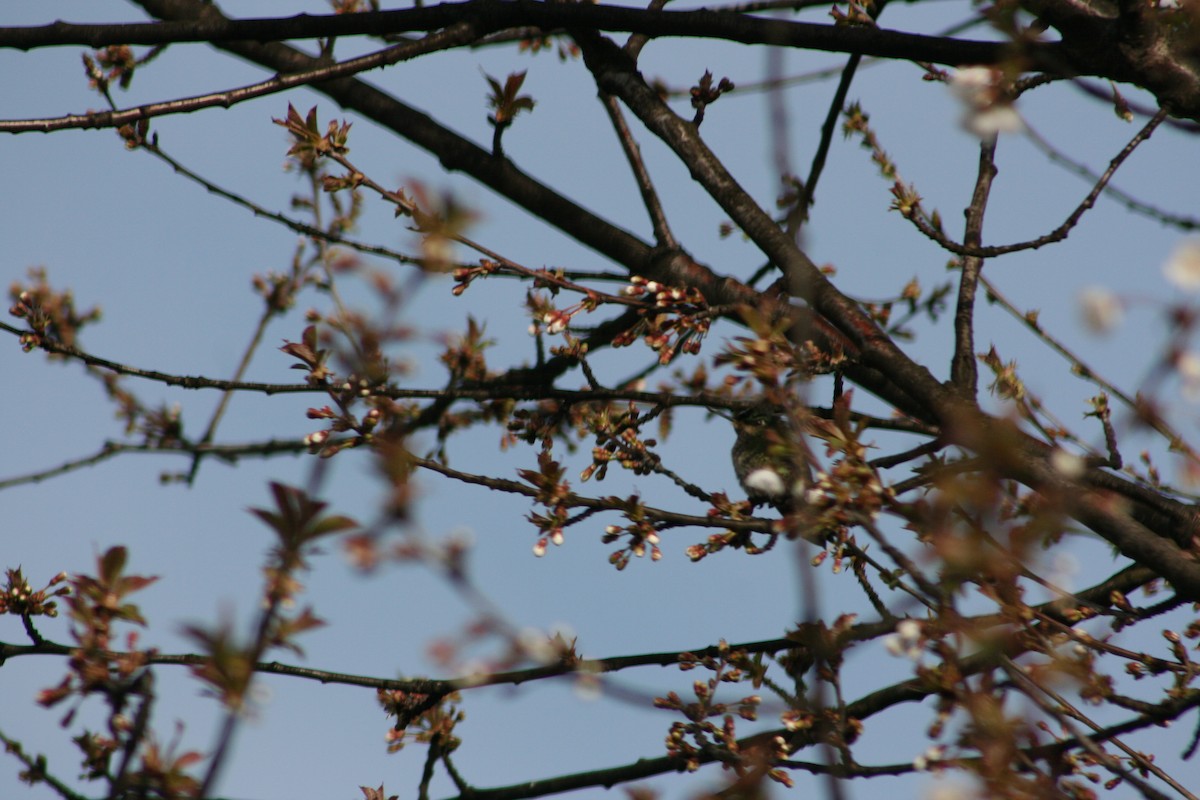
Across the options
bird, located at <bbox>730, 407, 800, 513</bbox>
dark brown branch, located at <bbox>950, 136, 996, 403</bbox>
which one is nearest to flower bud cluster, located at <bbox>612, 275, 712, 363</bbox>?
bird, located at <bbox>730, 407, 800, 513</bbox>

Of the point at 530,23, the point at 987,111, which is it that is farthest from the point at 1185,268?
the point at 530,23

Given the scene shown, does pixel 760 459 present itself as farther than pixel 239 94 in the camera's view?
Yes

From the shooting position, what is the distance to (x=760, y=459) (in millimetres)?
3002

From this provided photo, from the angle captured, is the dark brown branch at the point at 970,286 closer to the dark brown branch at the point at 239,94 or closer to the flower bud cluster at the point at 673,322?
the flower bud cluster at the point at 673,322

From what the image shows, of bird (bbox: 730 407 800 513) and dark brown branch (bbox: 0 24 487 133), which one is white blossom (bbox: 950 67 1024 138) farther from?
dark brown branch (bbox: 0 24 487 133)

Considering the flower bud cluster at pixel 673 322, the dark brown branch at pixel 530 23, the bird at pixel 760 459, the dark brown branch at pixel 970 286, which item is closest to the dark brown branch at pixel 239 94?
the dark brown branch at pixel 530 23

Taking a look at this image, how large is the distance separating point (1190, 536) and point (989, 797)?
4.21 ft

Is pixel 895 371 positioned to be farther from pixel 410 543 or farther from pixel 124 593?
pixel 124 593

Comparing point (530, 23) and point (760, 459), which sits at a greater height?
point (530, 23)

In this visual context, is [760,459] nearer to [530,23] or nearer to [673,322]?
[673,322]

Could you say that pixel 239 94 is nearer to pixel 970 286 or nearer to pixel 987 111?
pixel 987 111

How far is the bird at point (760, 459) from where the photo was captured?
8.70ft

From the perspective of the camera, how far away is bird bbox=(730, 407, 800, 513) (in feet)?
8.70

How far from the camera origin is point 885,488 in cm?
185
